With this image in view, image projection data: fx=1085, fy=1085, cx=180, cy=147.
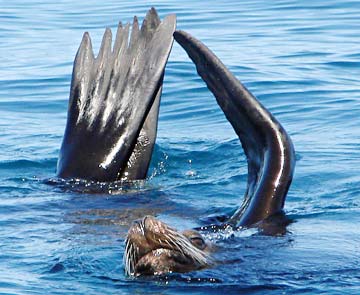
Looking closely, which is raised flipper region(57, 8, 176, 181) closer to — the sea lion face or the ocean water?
the ocean water

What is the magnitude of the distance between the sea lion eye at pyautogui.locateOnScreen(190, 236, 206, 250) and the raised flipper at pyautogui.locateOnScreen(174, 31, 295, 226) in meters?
0.75

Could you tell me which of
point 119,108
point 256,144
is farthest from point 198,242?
point 119,108

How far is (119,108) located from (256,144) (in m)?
1.75

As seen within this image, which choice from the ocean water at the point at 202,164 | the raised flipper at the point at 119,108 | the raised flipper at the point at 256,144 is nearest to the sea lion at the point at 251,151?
the raised flipper at the point at 256,144

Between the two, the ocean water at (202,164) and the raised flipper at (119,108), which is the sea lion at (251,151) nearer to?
the ocean water at (202,164)

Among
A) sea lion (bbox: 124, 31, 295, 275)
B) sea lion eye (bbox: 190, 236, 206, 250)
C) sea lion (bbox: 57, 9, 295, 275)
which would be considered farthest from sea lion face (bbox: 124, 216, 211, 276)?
sea lion (bbox: 57, 9, 295, 275)

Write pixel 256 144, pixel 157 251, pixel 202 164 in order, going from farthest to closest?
pixel 202 164
pixel 256 144
pixel 157 251

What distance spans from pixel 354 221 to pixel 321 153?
8.75 ft

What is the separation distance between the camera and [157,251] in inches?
244

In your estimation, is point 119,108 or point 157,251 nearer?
point 157,251

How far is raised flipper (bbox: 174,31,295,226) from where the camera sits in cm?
742

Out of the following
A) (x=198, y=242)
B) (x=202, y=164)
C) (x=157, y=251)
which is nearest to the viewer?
(x=157, y=251)

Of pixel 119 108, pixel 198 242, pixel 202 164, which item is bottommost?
pixel 198 242

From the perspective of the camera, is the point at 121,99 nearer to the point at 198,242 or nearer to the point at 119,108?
the point at 119,108
